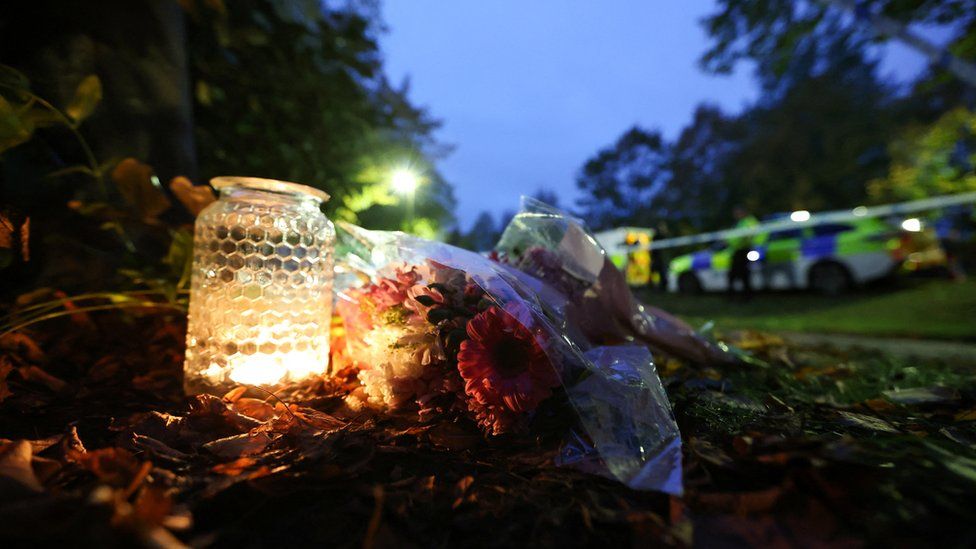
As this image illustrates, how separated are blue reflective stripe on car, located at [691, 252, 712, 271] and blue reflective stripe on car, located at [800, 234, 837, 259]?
5.99 feet

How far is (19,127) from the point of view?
100cm

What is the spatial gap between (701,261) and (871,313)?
448cm

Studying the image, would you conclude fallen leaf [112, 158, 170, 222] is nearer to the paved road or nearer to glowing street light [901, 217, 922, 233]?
the paved road

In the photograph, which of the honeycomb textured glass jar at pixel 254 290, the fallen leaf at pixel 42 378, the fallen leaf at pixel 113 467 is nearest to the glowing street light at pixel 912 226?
the honeycomb textured glass jar at pixel 254 290

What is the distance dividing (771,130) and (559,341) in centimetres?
2542

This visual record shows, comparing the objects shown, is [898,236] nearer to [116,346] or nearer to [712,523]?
[712,523]

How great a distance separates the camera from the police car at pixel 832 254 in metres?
6.34

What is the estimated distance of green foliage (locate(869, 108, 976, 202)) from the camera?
27.3ft

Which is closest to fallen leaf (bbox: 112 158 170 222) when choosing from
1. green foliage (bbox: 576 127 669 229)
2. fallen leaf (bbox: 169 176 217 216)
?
fallen leaf (bbox: 169 176 217 216)

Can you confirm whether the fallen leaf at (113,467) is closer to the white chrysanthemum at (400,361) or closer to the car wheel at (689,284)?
the white chrysanthemum at (400,361)

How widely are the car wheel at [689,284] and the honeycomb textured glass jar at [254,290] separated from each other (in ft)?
32.3

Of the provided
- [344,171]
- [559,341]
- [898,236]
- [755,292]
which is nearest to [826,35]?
[898,236]

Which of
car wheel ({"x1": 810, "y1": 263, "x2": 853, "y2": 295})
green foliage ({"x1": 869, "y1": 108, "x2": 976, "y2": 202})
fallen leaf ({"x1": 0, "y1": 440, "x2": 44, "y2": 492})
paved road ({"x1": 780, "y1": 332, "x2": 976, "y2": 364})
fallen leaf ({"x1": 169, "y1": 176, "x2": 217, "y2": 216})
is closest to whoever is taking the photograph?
fallen leaf ({"x1": 0, "y1": 440, "x2": 44, "y2": 492})

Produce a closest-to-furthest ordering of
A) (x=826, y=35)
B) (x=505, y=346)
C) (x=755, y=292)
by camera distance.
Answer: (x=505, y=346) < (x=826, y=35) < (x=755, y=292)
